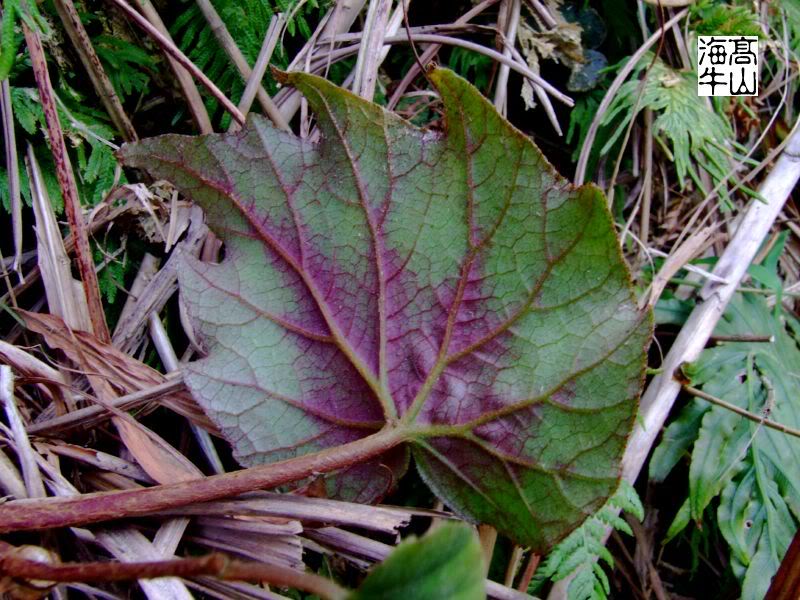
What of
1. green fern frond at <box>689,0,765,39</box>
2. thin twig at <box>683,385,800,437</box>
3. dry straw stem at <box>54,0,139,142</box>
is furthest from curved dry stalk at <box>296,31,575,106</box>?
thin twig at <box>683,385,800,437</box>

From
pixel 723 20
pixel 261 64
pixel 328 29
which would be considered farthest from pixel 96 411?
pixel 723 20

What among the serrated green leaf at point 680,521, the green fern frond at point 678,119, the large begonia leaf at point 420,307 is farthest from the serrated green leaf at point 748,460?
the large begonia leaf at point 420,307

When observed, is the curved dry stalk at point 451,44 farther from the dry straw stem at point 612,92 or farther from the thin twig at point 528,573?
the thin twig at point 528,573

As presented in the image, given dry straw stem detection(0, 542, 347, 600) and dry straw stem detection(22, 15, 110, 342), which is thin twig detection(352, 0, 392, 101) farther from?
dry straw stem detection(0, 542, 347, 600)

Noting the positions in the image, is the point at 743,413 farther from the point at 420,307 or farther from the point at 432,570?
the point at 432,570

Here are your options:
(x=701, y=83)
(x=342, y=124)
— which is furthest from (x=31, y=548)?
(x=701, y=83)

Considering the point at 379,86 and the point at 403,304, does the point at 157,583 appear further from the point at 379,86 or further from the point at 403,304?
the point at 379,86
